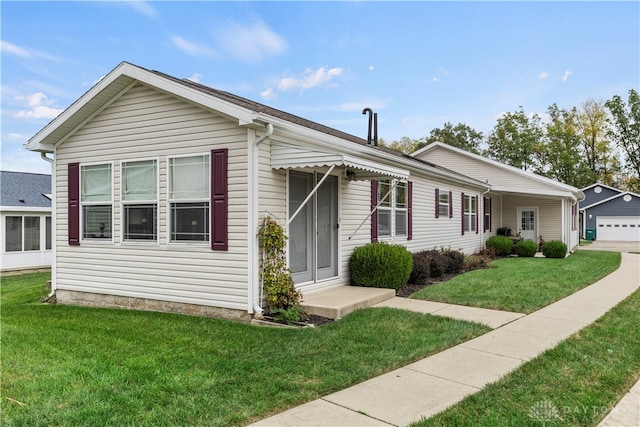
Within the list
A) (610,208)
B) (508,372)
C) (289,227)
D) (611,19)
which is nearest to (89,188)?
(289,227)

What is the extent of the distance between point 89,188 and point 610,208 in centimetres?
3567

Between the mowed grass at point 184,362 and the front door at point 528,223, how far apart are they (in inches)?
616

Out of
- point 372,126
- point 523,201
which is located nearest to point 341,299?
point 372,126

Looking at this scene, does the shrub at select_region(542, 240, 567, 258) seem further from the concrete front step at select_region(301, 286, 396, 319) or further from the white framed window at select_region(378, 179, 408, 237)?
the concrete front step at select_region(301, 286, 396, 319)

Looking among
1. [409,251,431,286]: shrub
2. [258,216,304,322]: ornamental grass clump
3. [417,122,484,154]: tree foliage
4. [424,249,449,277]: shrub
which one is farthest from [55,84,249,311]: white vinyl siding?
[417,122,484,154]: tree foliage

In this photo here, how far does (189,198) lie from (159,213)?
70cm

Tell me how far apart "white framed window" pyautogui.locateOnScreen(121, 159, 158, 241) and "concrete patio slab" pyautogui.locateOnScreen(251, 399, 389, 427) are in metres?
4.91

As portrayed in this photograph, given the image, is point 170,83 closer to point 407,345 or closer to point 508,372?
point 407,345

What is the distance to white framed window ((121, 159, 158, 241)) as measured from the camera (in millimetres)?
7266

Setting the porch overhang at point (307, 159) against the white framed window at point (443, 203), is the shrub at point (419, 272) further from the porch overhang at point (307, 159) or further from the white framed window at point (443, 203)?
the white framed window at point (443, 203)

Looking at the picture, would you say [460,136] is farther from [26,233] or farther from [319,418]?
[319,418]

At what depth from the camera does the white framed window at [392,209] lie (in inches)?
388

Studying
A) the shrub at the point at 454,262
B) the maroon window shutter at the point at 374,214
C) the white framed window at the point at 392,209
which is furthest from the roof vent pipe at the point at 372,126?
the shrub at the point at 454,262

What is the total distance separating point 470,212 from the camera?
1587 centimetres
